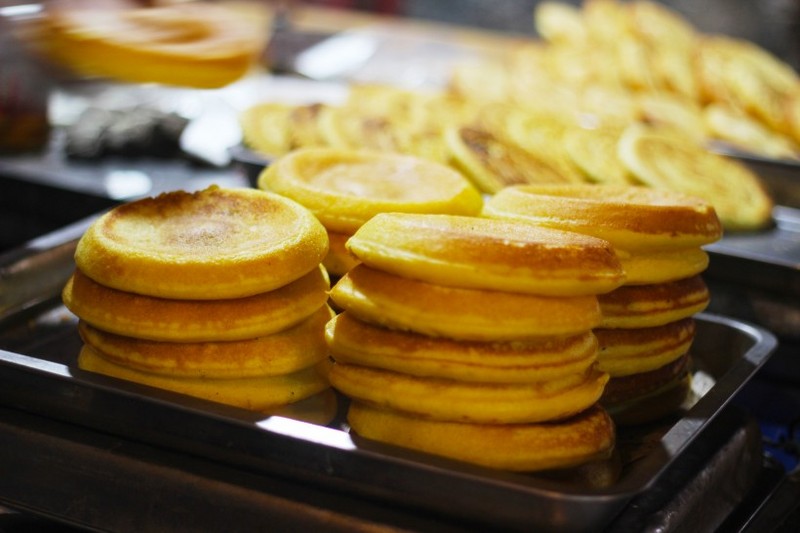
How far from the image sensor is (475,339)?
1.57 m

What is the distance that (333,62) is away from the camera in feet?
17.3

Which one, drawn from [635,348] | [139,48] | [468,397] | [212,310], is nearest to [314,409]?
[212,310]

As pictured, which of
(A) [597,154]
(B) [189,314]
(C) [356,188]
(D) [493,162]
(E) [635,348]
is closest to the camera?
(B) [189,314]

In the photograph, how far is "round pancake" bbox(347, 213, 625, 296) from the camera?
61.0 inches

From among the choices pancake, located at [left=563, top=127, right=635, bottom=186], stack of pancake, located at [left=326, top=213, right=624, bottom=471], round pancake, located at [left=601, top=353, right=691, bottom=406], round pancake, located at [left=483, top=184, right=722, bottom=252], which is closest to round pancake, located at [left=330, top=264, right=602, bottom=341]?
stack of pancake, located at [left=326, top=213, right=624, bottom=471]

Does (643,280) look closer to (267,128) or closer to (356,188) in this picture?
(356,188)

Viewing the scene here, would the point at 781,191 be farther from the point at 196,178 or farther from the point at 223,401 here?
the point at 223,401

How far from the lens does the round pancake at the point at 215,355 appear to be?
174 cm

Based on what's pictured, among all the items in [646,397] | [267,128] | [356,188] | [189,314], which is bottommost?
[646,397]

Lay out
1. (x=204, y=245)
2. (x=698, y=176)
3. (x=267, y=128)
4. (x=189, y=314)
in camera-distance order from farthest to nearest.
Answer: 1. (x=267, y=128)
2. (x=698, y=176)
3. (x=204, y=245)
4. (x=189, y=314)

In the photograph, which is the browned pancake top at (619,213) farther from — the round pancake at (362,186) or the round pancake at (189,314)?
the round pancake at (189,314)

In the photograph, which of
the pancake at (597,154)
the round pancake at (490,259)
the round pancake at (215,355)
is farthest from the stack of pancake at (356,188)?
the pancake at (597,154)

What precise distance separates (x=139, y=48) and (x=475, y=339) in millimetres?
1045

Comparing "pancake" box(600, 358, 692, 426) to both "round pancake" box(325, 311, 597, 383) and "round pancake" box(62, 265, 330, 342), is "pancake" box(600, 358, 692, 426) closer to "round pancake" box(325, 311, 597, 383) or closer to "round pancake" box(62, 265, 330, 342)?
"round pancake" box(325, 311, 597, 383)
